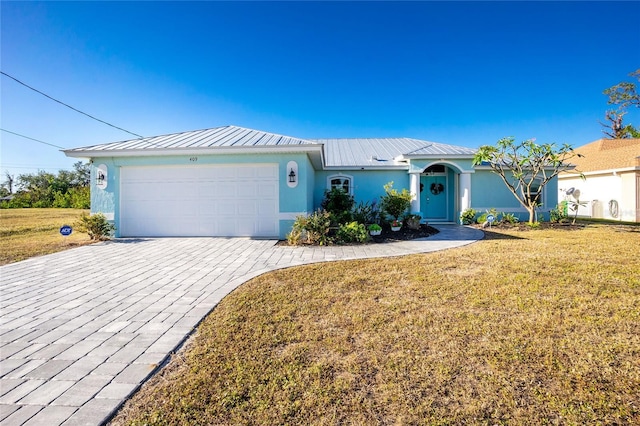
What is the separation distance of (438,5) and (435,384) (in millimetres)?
11704

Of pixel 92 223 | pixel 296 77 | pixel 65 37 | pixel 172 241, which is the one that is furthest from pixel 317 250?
pixel 65 37

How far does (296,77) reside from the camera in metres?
13.2

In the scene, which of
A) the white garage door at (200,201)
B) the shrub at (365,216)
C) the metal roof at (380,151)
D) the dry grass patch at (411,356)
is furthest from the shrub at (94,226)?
the metal roof at (380,151)

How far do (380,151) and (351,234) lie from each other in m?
8.43

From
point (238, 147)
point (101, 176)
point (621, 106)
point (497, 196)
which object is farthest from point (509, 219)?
point (621, 106)

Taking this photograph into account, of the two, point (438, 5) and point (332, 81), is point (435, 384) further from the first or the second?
point (332, 81)

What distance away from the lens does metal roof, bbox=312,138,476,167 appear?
525 inches

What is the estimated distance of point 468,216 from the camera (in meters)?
13.1

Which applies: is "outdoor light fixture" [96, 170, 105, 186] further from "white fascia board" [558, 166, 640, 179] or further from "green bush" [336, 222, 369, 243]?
"white fascia board" [558, 166, 640, 179]

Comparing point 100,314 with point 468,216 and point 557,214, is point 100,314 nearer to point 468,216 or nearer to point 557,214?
point 468,216

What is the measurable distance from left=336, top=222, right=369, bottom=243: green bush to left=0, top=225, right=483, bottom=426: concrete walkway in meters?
0.99

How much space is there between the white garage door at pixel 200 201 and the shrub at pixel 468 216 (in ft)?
29.7

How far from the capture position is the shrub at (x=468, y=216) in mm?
13078

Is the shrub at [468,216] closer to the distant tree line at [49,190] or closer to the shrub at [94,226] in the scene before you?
the shrub at [94,226]
